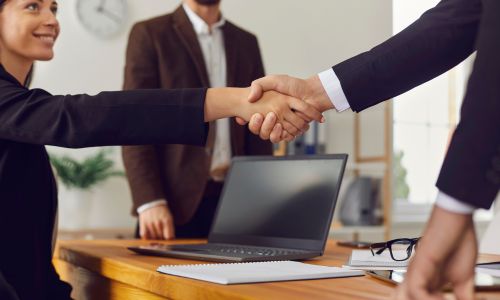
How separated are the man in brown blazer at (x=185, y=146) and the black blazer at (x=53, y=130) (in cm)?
69

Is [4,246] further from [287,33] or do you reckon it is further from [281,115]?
[287,33]

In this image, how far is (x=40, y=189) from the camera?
143cm

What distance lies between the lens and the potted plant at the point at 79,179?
3.91 metres

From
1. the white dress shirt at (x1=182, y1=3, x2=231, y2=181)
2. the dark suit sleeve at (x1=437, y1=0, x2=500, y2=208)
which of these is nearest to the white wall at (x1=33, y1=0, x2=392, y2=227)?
the white dress shirt at (x1=182, y1=3, x2=231, y2=181)

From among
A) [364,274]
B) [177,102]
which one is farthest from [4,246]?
[364,274]

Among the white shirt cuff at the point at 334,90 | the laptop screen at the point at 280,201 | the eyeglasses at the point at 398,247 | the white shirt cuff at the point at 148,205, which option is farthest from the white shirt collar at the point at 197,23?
the eyeglasses at the point at 398,247

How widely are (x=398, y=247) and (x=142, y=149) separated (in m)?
0.97

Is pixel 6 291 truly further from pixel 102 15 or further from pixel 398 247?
pixel 102 15

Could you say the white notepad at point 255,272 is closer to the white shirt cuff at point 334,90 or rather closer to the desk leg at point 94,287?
the desk leg at point 94,287

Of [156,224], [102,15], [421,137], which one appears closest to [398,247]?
[156,224]

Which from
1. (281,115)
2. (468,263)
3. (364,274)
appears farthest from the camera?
(281,115)

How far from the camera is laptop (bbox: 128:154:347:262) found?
1452mm

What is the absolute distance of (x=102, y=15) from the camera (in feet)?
13.9

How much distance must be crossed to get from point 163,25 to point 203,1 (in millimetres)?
166
